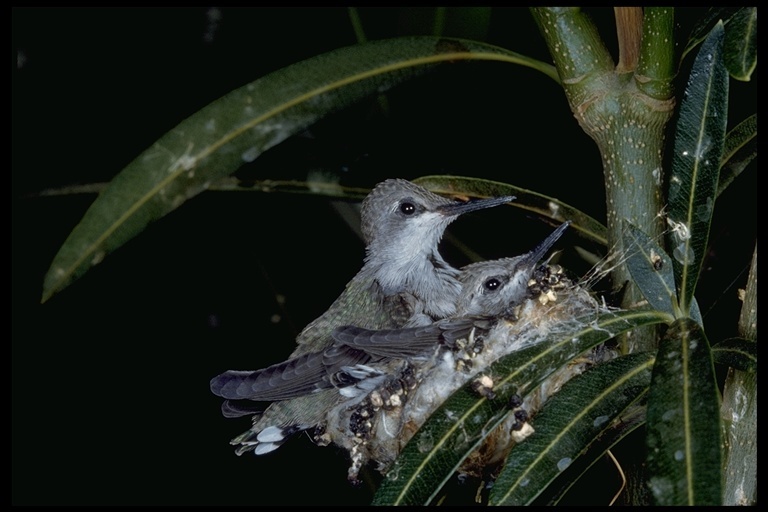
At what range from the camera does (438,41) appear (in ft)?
5.55

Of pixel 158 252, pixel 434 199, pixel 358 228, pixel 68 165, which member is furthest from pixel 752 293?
pixel 158 252

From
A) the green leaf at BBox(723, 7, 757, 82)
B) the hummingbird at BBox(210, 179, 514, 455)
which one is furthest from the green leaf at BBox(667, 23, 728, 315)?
the hummingbird at BBox(210, 179, 514, 455)

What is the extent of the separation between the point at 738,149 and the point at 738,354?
2.10 ft

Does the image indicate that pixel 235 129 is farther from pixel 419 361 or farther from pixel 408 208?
pixel 408 208

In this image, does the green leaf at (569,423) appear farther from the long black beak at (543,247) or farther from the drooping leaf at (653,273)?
the long black beak at (543,247)

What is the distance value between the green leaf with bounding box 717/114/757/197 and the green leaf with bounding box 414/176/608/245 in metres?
0.28

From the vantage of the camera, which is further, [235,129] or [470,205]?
[470,205]

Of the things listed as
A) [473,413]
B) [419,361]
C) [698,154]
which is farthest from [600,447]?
[419,361]

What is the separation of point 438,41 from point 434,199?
2.42 ft

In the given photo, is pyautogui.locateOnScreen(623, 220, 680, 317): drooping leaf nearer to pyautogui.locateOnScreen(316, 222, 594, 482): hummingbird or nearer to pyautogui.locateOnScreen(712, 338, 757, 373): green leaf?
pyautogui.locateOnScreen(712, 338, 757, 373): green leaf

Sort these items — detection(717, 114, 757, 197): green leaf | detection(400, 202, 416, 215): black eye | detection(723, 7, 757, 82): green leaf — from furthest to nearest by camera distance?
1. detection(400, 202, 416, 215): black eye
2. detection(717, 114, 757, 197): green leaf
3. detection(723, 7, 757, 82): green leaf

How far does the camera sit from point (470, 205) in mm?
2148

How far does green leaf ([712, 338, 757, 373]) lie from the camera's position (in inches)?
50.4

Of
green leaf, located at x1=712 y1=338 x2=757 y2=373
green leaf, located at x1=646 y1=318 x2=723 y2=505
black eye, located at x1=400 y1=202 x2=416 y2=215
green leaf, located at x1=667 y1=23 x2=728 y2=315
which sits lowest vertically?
green leaf, located at x1=646 y1=318 x2=723 y2=505
